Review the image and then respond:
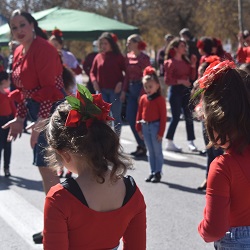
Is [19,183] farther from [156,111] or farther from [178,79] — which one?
[178,79]

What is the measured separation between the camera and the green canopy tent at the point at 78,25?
14.8 meters

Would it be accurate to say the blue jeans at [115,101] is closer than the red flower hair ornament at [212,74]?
No

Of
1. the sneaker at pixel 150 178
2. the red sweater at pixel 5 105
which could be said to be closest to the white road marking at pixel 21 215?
the red sweater at pixel 5 105

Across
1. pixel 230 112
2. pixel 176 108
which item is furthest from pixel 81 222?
pixel 176 108

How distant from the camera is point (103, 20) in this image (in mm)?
15727

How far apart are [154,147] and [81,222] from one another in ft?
16.0

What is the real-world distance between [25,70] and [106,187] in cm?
257

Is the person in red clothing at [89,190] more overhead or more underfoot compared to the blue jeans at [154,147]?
more overhead

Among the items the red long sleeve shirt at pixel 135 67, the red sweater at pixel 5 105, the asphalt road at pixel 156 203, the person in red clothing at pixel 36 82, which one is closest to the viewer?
the person in red clothing at pixel 36 82

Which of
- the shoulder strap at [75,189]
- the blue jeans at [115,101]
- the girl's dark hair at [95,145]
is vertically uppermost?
the girl's dark hair at [95,145]

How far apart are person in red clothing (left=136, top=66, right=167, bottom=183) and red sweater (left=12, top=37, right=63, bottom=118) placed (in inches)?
94.5

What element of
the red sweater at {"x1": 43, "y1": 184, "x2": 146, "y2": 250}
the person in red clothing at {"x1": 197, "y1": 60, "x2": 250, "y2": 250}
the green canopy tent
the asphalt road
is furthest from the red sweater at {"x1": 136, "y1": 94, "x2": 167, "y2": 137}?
the green canopy tent

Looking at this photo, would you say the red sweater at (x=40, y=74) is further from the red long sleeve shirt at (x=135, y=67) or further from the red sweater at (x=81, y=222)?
the red long sleeve shirt at (x=135, y=67)

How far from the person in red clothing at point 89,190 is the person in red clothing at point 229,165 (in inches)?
13.1
